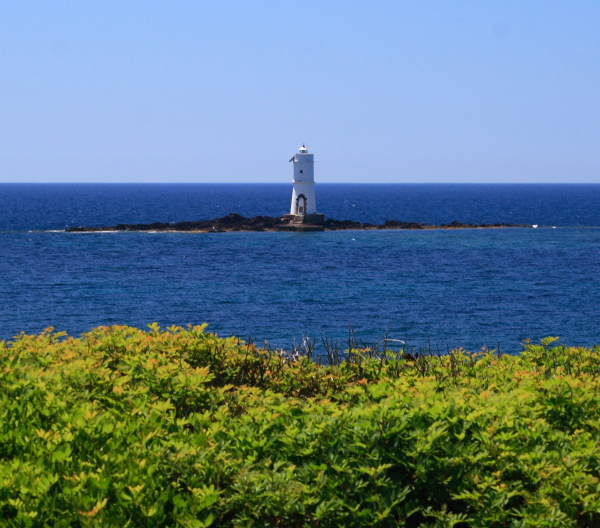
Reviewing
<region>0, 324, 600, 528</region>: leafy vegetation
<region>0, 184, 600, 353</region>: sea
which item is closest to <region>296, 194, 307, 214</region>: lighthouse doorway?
<region>0, 184, 600, 353</region>: sea

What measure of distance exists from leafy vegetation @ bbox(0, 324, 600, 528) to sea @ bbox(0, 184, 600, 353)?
8.41 meters

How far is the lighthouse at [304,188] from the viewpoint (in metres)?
72.4

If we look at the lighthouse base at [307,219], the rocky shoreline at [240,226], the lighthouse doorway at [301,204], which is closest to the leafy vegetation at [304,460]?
the rocky shoreline at [240,226]

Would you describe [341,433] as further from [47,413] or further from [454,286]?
[454,286]

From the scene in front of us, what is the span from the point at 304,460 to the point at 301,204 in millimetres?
69902

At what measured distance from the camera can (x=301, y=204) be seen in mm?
74625

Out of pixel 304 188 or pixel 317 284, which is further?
pixel 304 188

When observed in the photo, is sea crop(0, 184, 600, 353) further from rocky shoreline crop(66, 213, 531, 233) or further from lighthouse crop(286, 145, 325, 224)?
lighthouse crop(286, 145, 325, 224)

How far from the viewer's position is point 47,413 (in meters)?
5.73

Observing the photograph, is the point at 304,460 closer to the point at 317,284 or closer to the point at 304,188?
the point at 317,284

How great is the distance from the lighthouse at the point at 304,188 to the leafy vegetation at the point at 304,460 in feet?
218

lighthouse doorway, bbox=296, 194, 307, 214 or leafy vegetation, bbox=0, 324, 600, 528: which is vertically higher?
lighthouse doorway, bbox=296, 194, 307, 214

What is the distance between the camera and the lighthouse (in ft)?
237

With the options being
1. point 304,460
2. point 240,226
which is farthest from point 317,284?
point 304,460
